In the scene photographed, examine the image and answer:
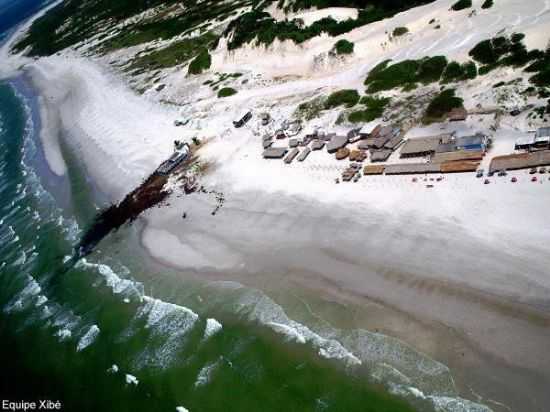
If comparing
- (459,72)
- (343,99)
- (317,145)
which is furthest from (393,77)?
(317,145)

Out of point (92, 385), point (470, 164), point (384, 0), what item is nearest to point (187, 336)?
point (92, 385)

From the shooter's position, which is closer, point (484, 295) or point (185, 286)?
point (484, 295)

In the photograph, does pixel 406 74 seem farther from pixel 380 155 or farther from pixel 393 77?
pixel 380 155

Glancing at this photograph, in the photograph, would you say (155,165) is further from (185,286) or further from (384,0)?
(384,0)

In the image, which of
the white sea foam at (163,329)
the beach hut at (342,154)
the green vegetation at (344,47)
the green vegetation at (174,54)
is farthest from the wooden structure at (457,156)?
the green vegetation at (174,54)

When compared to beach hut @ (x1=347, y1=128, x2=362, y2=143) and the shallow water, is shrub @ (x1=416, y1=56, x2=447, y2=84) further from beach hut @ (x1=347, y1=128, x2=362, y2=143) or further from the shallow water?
the shallow water

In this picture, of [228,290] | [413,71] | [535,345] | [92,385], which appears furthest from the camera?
[413,71]
